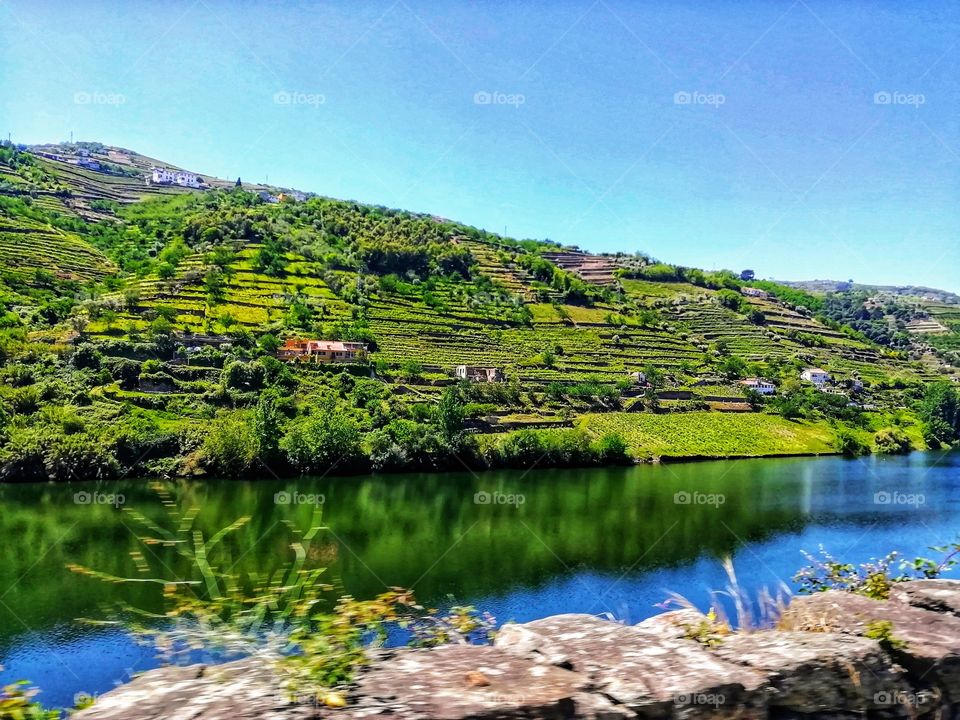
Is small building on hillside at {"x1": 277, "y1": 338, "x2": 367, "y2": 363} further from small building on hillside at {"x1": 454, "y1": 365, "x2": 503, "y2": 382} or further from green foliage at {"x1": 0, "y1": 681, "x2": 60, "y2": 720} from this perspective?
green foliage at {"x1": 0, "y1": 681, "x2": 60, "y2": 720}

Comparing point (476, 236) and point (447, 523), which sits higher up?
point (476, 236)

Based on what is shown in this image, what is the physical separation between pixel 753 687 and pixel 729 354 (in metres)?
63.8

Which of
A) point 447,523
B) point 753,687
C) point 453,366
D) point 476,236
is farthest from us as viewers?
point 476,236

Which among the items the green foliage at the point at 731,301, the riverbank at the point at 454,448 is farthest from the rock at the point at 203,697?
the green foliage at the point at 731,301

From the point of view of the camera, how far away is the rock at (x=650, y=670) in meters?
2.11

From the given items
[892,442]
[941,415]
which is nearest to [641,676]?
[892,442]

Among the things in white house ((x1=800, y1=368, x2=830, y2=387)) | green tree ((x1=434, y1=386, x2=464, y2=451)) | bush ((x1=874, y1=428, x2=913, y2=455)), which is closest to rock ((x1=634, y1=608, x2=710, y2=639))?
green tree ((x1=434, y1=386, x2=464, y2=451))

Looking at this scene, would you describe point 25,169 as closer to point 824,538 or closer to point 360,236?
point 360,236

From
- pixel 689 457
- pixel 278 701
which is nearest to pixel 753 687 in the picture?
pixel 278 701

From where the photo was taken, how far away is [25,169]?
2945 inches

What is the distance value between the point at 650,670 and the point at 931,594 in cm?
186

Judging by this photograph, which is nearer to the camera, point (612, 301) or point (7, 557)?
point (7, 557)

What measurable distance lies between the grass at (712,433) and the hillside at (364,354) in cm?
19

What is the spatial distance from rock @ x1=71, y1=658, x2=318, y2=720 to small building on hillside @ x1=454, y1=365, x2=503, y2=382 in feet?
143
